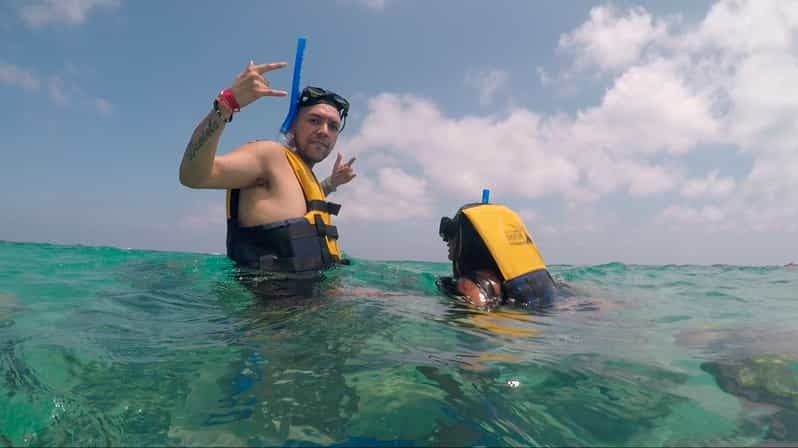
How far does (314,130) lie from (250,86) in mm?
1730

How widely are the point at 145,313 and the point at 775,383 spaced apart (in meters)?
3.98

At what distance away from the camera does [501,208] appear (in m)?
4.51

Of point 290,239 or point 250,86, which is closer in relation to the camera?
point 250,86

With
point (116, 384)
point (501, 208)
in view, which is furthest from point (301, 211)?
point (116, 384)

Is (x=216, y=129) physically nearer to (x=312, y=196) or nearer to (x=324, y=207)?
(x=312, y=196)

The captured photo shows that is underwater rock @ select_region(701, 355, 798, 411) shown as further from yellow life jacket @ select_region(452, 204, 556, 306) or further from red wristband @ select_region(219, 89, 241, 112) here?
red wristband @ select_region(219, 89, 241, 112)

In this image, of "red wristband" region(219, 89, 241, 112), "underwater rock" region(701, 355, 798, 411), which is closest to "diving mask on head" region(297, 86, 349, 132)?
"red wristband" region(219, 89, 241, 112)

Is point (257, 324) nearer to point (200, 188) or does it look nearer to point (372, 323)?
point (372, 323)

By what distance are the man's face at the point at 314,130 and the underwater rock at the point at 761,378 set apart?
3893 mm

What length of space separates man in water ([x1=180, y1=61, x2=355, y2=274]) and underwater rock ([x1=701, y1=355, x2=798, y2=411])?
10.3 feet

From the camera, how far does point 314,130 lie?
4.84m

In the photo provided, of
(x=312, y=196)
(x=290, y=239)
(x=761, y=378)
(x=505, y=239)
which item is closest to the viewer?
(x=761, y=378)

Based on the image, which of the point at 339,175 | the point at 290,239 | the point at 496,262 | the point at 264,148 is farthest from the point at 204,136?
the point at 339,175

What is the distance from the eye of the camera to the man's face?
15.9ft
